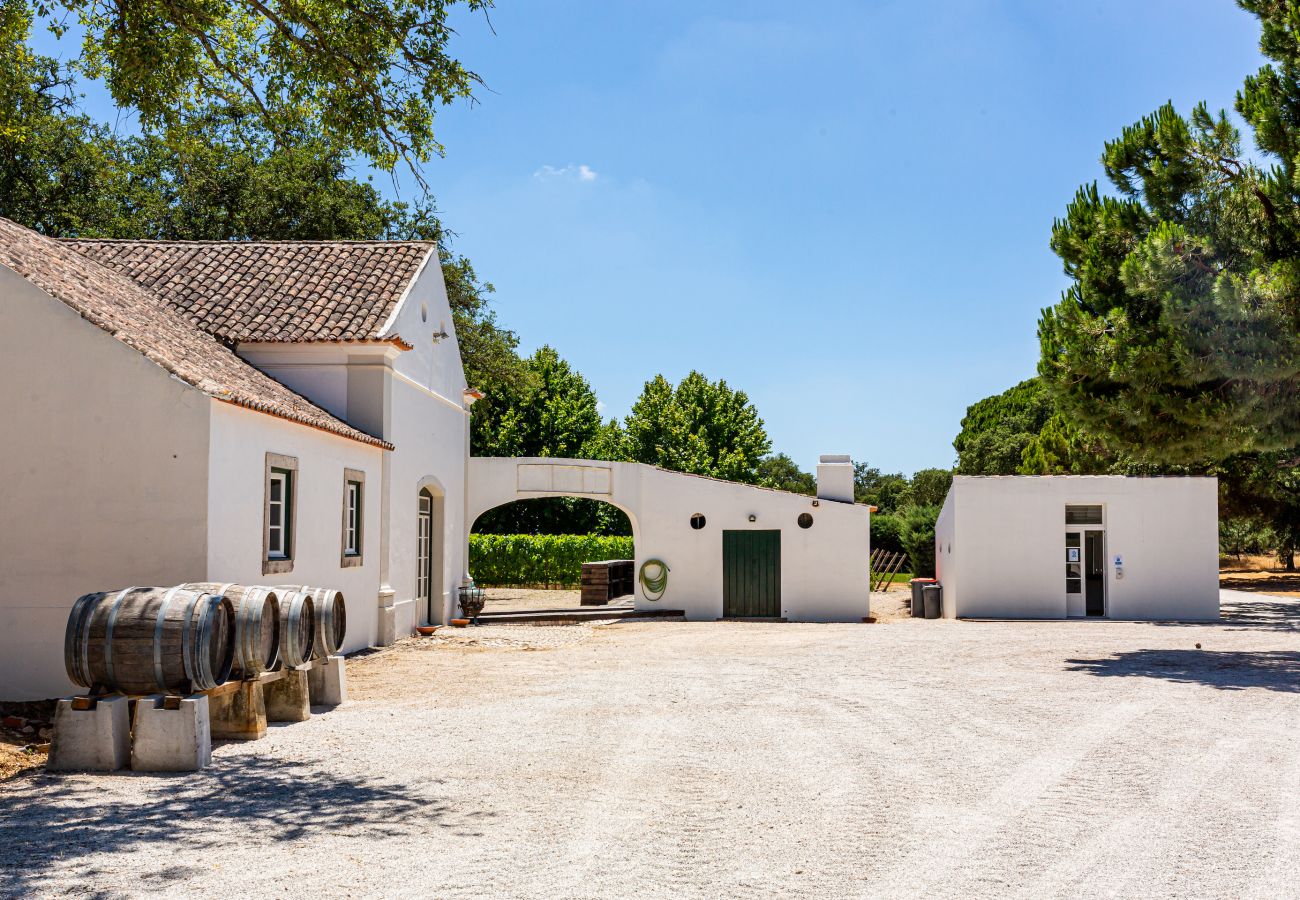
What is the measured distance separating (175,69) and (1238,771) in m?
10.6

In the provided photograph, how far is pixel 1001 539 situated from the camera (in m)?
22.4

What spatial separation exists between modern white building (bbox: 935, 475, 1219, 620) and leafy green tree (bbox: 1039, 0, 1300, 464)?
7184mm

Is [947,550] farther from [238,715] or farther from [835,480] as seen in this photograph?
[238,715]

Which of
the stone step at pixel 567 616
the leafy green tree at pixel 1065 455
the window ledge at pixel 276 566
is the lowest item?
the stone step at pixel 567 616

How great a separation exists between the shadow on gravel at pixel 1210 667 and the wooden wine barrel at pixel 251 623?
Result: 9.36 m

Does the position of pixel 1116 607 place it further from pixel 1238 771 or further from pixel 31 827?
pixel 31 827

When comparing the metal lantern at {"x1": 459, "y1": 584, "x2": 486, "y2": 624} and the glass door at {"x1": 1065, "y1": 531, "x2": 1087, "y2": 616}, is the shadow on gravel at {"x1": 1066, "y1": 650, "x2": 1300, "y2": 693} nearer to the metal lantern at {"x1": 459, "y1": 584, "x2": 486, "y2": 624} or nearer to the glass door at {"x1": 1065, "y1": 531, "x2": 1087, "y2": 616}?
the glass door at {"x1": 1065, "y1": 531, "x2": 1087, "y2": 616}

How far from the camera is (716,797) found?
670 centimetres

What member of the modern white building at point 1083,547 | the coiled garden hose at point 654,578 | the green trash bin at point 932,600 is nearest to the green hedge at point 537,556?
the coiled garden hose at point 654,578

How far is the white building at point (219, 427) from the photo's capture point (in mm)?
10672

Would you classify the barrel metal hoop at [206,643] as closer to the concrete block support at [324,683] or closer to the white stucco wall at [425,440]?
the concrete block support at [324,683]

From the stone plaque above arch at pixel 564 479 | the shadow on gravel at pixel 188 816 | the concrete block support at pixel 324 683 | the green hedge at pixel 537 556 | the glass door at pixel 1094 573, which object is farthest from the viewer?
the green hedge at pixel 537 556

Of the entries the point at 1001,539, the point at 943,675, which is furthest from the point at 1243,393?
the point at 1001,539

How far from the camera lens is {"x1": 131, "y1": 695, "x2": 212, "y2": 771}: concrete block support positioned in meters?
7.54
